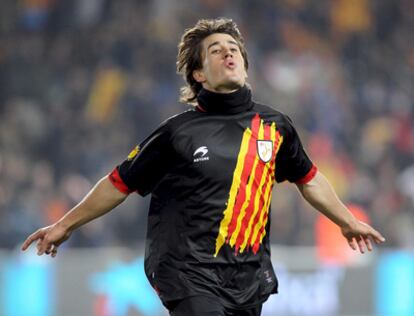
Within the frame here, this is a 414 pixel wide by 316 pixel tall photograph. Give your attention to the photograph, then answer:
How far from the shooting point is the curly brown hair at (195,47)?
593 centimetres

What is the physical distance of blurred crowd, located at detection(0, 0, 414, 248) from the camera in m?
13.8

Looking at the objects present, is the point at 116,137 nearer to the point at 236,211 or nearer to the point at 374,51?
the point at 374,51

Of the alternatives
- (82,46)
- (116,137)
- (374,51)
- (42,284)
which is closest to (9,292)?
(42,284)

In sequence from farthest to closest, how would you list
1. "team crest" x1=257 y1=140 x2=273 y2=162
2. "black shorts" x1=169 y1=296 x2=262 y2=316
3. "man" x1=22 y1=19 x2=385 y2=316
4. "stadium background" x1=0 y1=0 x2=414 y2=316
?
"stadium background" x1=0 y1=0 x2=414 y2=316 < "team crest" x1=257 y1=140 x2=273 y2=162 < "man" x1=22 y1=19 x2=385 y2=316 < "black shorts" x1=169 y1=296 x2=262 y2=316

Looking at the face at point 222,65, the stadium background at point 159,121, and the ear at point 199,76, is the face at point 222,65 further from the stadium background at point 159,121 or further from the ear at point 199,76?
the stadium background at point 159,121

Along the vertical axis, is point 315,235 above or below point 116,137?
below

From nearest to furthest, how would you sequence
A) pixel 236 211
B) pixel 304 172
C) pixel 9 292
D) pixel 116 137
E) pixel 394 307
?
pixel 236 211
pixel 304 172
pixel 9 292
pixel 394 307
pixel 116 137

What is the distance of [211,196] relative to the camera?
563 centimetres

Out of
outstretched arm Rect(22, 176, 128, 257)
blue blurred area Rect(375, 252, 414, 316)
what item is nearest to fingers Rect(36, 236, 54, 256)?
outstretched arm Rect(22, 176, 128, 257)

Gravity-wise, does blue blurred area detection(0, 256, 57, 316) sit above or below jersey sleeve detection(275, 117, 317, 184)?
below

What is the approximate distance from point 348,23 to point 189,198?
11983mm

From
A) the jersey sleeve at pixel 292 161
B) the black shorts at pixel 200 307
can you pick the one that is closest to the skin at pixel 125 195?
the jersey sleeve at pixel 292 161

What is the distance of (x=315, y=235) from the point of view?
13453 millimetres

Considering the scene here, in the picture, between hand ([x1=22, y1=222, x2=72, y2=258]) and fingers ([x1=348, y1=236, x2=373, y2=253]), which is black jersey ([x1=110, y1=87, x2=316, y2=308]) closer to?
hand ([x1=22, y1=222, x2=72, y2=258])
